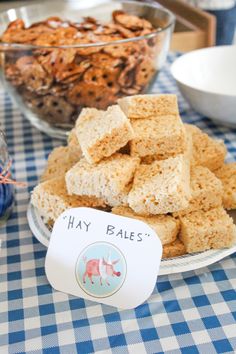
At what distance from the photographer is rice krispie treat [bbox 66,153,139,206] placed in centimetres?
76

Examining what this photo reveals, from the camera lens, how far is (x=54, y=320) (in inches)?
27.8

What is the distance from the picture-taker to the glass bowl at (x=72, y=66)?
41.5 inches

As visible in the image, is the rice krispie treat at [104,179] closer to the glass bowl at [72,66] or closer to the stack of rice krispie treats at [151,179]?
the stack of rice krispie treats at [151,179]

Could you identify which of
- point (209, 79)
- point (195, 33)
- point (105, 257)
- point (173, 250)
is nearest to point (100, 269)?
point (105, 257)

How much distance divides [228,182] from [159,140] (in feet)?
0.49

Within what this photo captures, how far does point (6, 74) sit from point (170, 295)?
2.17ft

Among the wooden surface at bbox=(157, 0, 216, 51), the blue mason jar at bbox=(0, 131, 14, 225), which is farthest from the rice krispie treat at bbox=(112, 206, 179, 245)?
the wooden surface at bbox=(157, 0, 216, 51)

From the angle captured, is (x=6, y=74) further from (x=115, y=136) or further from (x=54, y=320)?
(x=54, y=320)

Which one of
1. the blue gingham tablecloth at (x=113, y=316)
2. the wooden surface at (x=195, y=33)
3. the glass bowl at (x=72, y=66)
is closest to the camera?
the blue gingham tablecloth at (x=113, y=316)

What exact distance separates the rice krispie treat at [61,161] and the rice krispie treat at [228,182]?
26 centimetres

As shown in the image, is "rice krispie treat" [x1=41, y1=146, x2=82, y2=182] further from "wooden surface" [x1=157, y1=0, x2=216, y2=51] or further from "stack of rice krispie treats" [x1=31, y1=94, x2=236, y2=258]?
"wooden surface" [x1=157, y1=0, x2=216, y2=51]

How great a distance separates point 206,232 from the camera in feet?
2.44

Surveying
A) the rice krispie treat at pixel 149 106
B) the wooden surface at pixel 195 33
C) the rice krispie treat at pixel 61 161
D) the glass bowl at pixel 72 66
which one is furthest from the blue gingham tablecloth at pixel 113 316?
the wooden surface at pixel 195 33

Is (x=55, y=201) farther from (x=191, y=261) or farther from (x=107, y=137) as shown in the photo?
(x=191, y=261)
